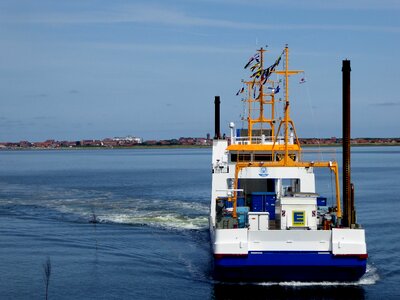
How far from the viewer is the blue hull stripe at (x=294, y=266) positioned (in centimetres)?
2373

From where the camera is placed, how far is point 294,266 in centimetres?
2388

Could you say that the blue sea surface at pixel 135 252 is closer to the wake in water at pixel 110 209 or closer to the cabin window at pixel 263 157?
the wake in water at pixel 110 209

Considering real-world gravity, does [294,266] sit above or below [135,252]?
above

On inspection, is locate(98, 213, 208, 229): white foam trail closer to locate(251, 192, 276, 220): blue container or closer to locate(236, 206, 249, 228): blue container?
locate(251, 192, 276, 220): blue container

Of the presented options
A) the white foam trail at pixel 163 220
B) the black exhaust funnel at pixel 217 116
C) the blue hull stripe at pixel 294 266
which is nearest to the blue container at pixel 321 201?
the blue hull stripe at pixel 294 266

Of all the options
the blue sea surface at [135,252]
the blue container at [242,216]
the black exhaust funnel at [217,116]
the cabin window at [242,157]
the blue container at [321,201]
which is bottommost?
the blue sea surface at [135,252]

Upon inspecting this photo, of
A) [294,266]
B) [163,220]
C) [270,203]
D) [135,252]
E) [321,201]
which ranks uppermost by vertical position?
[270,203]

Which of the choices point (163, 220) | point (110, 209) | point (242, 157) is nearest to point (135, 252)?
point (242, 157)

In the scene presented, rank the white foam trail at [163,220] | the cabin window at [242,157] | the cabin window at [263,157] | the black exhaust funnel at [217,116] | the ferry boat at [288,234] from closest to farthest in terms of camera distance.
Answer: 1. the ferry boat at [288,234]
2. the cabin window at [263,157]
3. the cabin window at [242,157]
4. the white foam trail at [163,220]
5. the black exhaust funnel at [217,116]

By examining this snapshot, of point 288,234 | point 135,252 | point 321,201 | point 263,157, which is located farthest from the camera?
point 263,157

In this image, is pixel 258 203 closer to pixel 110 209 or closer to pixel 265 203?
pixel 265 203

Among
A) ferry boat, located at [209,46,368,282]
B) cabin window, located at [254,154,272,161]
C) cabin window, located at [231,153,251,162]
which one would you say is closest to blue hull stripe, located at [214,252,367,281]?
ferry boat, located at [209,46,368,282]

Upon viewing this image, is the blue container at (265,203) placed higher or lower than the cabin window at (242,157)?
lower

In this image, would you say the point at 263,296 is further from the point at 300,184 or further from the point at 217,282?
the point at 300,184
